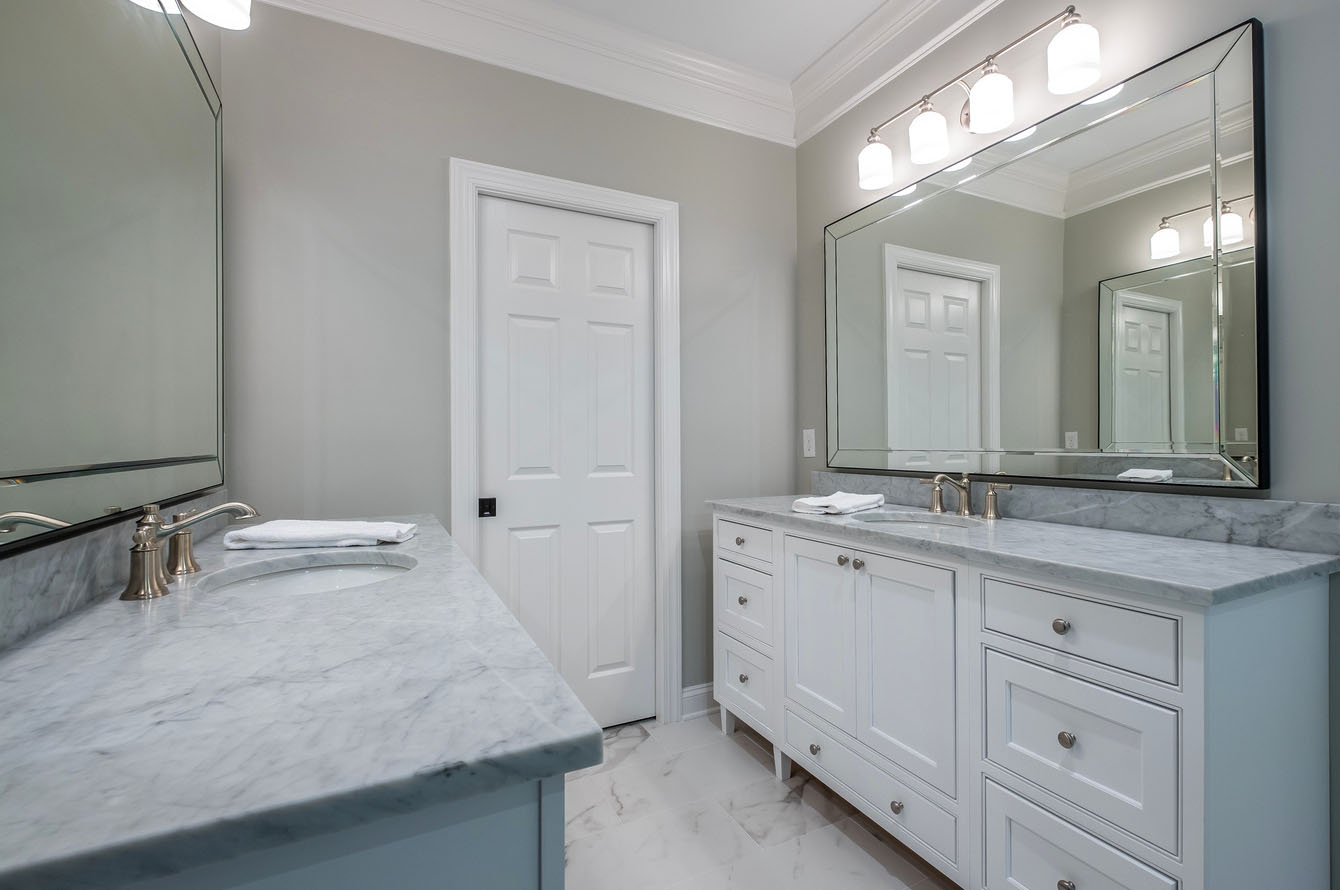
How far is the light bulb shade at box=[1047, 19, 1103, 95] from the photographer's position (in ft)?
5.00

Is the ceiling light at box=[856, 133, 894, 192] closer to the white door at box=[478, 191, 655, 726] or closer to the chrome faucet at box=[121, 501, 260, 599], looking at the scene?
the white door at box=[478, 191, 655, 726]

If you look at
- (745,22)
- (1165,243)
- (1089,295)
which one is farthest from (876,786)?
(745,22)

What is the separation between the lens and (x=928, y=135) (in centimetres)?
196

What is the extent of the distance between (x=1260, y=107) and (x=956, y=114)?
854 mm

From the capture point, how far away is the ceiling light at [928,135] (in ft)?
6.43

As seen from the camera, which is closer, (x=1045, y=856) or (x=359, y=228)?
(x=1045, y=856)

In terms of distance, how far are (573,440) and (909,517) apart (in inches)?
48.1

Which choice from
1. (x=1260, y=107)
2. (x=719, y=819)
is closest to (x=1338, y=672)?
(x=1260, y=107)

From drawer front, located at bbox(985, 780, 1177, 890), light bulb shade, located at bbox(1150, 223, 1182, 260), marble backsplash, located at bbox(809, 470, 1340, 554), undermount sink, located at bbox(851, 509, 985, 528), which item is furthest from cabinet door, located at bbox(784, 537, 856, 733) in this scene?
light bulb shade, located at bbox(1150, 223, 1182, 260)

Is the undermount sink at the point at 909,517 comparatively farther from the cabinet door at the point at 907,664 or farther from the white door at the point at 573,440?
the white door at the point at 573,440

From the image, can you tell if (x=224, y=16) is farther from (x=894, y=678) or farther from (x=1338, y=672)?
(x=1338, y=672)

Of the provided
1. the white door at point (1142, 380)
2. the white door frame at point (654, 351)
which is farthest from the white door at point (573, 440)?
the white door at point (1142, 380)

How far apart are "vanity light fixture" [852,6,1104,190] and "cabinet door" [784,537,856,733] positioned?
1.36 metres

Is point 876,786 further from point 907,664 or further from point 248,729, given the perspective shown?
point 248,729
